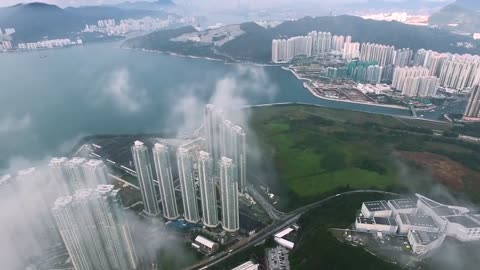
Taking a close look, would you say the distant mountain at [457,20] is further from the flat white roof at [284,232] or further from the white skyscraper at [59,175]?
the white skyscraper at [59,175]

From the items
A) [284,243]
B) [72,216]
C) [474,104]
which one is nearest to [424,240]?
[284,243]

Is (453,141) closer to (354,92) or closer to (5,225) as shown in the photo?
(354,92)

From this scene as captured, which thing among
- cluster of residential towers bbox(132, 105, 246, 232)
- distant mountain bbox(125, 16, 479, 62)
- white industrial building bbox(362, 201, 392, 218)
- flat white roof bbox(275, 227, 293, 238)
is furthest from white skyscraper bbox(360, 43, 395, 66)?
flat white roof bbox(275, 227, 293, 238)

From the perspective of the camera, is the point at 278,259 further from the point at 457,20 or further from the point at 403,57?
the point at 457,20

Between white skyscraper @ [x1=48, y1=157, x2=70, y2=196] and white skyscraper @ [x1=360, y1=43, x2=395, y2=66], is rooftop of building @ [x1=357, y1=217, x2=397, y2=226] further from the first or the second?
white skyscraper @ [x1=360, y1=43, x2=395, y2=66]

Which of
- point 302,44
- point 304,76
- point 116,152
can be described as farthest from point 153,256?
point 302,44
